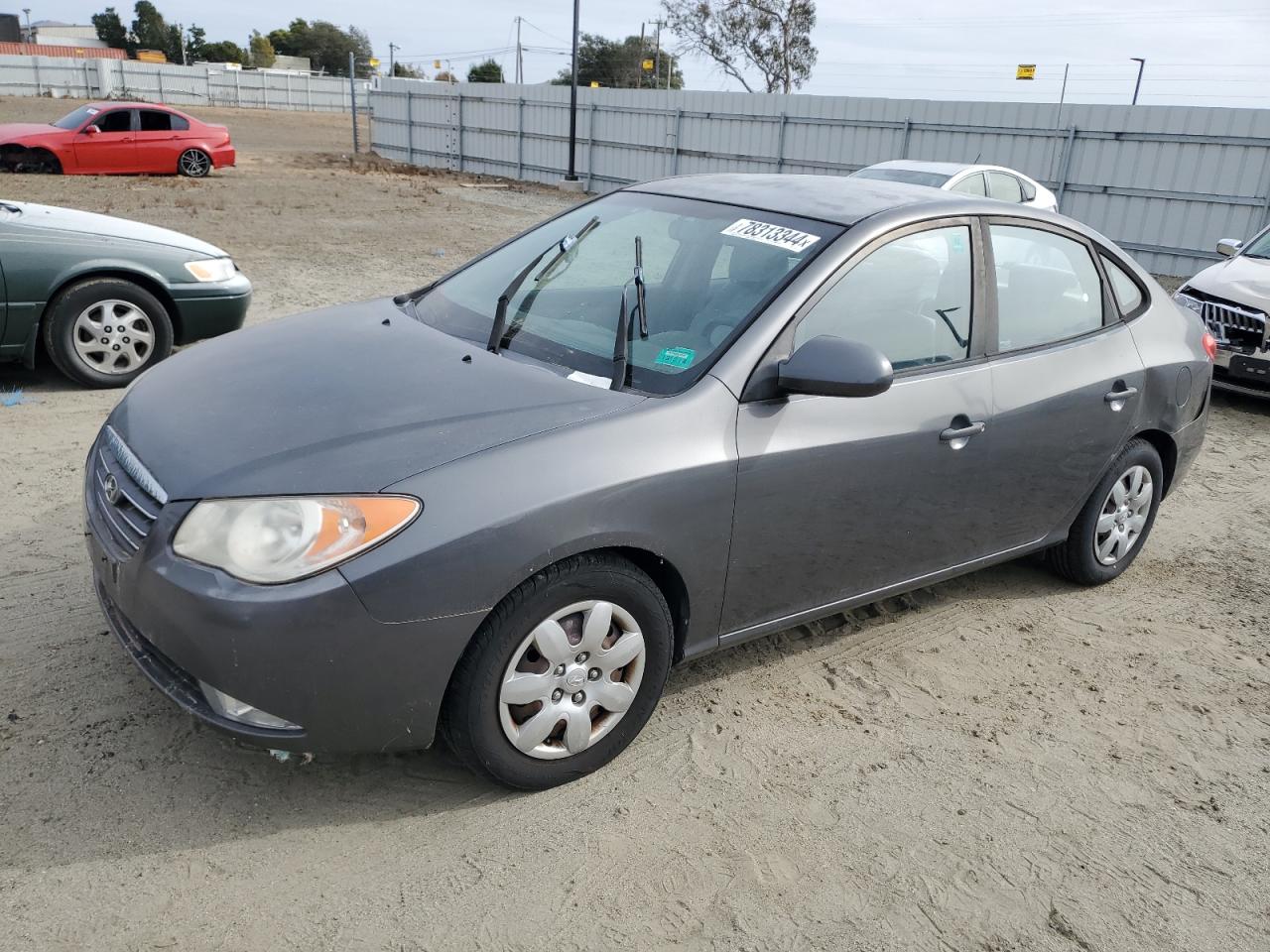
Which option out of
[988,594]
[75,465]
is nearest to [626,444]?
[988,594]

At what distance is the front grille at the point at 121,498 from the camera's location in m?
2.71

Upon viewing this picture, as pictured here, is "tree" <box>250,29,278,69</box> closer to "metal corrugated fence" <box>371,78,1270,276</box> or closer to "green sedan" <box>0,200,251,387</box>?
"metal corrugated fence" <box>371,78,1270,276</box>

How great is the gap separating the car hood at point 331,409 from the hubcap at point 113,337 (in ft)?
10.3

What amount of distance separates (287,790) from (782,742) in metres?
1.51

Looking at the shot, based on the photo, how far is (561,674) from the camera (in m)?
2.84

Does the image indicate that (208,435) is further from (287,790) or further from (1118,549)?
(1118,549)

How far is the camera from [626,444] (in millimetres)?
2838

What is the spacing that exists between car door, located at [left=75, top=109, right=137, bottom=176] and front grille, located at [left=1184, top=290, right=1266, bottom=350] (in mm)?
19485

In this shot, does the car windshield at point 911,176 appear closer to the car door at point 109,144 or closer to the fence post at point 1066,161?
the fence post at point 1066,161

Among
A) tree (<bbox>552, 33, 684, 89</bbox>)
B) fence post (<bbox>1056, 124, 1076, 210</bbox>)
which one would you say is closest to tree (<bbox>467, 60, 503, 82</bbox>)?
tree (<bbox>552, 33, 684, 89</bbox>)

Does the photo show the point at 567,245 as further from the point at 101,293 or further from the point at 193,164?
the point at 193,164

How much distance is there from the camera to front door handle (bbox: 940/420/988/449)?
3.55 meters

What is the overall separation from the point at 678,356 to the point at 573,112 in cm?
2347

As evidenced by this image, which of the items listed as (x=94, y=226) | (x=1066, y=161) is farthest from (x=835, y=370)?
(x=1066, y=161)
